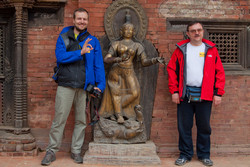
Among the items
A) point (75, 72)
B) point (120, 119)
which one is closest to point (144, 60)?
point (120, 119)

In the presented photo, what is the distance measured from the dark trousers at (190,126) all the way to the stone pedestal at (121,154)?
512 millimetres

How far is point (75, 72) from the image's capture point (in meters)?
4.13

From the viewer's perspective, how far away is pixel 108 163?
4242 millimetres

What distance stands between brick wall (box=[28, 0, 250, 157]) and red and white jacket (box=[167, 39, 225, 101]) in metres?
0.46

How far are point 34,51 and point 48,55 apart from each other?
265mm

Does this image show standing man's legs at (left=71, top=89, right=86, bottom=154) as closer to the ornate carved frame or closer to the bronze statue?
the bronze statue

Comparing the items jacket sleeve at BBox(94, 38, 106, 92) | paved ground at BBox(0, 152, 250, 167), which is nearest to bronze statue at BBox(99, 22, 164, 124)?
jacket sleeve at BBox(94, 38, 106, 92)

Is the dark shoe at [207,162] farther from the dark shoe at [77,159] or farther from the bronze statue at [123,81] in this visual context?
the dark shoe at [77,159]

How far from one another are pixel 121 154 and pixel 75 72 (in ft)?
4.81

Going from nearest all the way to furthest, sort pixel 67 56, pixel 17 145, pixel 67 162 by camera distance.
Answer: pixel 67 56 → pixel 67 162 → pixel 17 145

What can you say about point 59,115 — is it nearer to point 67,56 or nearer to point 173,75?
point 67,56

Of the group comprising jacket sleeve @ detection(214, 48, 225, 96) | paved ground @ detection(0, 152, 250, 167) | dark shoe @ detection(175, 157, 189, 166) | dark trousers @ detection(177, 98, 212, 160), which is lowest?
paved ground @ detection(0, 152, 250, 167)

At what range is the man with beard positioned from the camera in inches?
162

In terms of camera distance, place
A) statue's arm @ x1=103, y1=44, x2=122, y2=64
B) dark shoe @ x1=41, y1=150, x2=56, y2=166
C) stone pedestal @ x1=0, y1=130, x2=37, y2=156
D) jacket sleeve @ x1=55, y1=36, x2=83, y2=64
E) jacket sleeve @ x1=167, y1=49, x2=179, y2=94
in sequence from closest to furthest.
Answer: jacket sleeve @ x1=55, y1=36, x2=83, y2=64
dark shoe @ x1=41, y1=150, x2=56, y2=166
statue's arm @ x1=103, y1=44, x2=122, y2=64
jacket sleeve @ x1=167, y1=49, x2=179, y2=94
stone pedestal @ x1=0, y1=130, x2=37, y2=156
